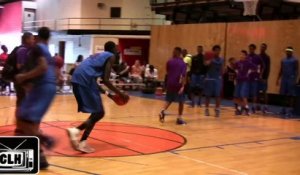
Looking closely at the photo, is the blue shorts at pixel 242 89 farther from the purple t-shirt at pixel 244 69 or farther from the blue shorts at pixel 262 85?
the blue shorts at pixel 262 85

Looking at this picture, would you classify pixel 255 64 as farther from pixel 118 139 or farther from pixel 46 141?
pixel 46 141

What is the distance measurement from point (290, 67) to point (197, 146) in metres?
5.52

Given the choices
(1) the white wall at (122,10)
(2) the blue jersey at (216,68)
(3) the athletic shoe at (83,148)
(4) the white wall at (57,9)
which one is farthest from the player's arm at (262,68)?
(4) the white wall at (57,9)

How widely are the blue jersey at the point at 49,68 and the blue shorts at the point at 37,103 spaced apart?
0.19ft

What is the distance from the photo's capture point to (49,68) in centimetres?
538

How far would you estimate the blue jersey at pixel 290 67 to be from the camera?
1198 centimetres

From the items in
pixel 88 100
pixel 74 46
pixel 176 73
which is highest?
pixel 74 46

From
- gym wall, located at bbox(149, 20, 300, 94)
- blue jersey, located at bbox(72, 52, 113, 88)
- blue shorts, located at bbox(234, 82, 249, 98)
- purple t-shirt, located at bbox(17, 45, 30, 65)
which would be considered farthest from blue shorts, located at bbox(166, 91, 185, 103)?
gym wall, located at bbox(149, 20, 300, 94)

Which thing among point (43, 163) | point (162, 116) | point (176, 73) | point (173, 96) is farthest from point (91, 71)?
point (162, 116)

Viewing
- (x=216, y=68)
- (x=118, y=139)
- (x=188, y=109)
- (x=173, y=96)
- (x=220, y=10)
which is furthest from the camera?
(x=220, y=10)

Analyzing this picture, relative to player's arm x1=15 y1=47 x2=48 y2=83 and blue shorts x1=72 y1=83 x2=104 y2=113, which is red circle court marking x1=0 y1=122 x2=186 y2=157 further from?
player's arm x1=15 y1=47 x2=48 y2=83

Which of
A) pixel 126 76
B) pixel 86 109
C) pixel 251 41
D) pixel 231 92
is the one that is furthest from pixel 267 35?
pixel 86 109

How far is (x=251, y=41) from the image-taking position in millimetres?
16469

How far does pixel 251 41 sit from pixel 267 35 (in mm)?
733
